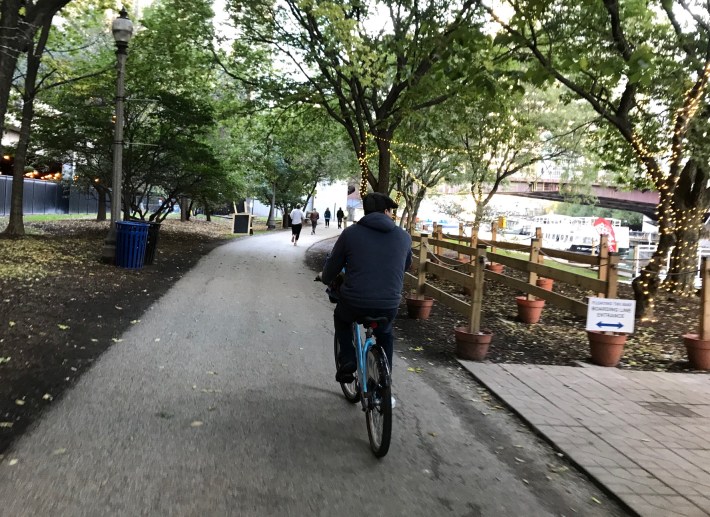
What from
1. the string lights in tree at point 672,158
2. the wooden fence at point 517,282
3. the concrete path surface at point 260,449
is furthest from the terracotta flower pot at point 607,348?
the string lights in tree at point 672,158

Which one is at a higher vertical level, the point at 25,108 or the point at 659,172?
the point at 25,108

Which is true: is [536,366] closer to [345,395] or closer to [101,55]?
[345,395]

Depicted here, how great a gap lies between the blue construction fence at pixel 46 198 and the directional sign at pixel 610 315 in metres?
26.5

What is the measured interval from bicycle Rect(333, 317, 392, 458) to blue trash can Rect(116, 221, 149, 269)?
9476mm

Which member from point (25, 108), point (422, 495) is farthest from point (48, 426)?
point (25, 108)

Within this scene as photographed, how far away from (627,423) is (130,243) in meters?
10.8

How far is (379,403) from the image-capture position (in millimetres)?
3947

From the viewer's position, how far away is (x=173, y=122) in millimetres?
18234

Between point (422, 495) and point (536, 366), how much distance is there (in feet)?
12.4

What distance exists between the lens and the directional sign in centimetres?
693

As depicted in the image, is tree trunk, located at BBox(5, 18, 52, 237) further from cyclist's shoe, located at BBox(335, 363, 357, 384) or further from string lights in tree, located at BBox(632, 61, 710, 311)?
string lights in tree, located at BBox(632, 61, 710, 311)

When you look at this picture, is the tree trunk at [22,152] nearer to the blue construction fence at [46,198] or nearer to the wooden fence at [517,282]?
the wooden fence at [517,282]

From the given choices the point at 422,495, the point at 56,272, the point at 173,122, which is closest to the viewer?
the point at 422,495

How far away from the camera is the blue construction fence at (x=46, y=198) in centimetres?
2859
